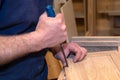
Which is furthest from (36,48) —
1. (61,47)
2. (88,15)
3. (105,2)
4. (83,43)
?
(105,2)

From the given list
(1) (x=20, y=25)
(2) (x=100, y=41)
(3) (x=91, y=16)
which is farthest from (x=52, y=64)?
(1) (x=20, y=25)

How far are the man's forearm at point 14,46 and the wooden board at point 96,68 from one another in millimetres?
196

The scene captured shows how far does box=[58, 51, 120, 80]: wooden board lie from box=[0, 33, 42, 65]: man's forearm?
0.20 meters

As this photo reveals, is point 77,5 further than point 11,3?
Yes

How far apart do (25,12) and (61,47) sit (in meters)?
0.24

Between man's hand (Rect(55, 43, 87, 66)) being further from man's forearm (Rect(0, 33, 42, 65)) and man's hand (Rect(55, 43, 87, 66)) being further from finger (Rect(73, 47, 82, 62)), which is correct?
man's forearm (Rect(0, 33, 42, 65))

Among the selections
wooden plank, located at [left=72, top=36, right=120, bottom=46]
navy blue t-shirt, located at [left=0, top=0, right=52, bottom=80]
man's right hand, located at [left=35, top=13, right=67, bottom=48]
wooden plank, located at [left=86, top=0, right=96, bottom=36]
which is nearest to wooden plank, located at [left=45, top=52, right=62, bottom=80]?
wooden plank, located at [left=72, top=36, right=120, bottom=46]

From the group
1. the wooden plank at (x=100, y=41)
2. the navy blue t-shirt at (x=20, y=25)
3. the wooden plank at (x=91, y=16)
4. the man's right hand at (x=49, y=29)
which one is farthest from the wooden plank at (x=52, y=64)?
the man's right hand at (x=49, y=29)

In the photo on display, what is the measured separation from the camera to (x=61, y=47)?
90cm

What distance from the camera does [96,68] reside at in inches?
32.0

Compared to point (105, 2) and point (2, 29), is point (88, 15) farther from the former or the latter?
point (2, 29)

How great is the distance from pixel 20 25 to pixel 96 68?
0.33 meters

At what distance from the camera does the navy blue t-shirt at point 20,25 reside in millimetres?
692

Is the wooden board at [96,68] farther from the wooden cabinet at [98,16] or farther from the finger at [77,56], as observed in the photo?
the wooden cabinet at [98,16]
